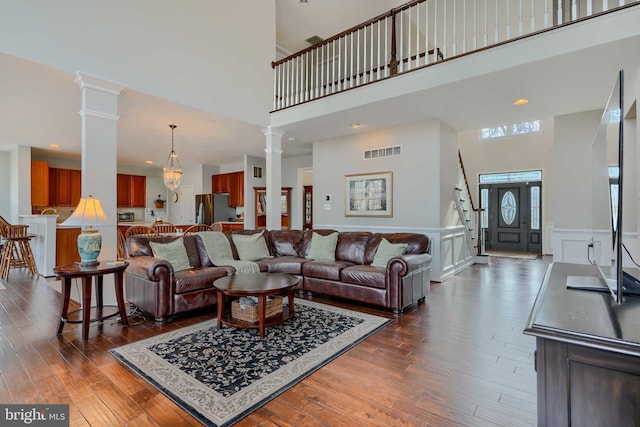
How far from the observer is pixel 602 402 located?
0.85 meters

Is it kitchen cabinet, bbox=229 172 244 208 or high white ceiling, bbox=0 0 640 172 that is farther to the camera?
kitchen cabinet, bbox=229 172 244 208

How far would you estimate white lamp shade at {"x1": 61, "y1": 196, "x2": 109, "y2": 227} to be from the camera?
117 inches

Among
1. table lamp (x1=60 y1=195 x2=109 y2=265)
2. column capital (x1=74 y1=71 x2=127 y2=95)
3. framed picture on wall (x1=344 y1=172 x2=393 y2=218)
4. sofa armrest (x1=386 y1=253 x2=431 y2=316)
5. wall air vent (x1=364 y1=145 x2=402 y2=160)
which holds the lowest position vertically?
sofa armrest (x1=386 y1=253 x2=431 y2=316)

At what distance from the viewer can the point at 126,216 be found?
9961 mm

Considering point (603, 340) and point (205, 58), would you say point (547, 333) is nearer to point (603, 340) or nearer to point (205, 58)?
point (603, 340)

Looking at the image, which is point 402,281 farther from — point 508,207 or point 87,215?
point 508,207

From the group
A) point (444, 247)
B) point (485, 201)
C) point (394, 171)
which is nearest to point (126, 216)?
point (394, 171)

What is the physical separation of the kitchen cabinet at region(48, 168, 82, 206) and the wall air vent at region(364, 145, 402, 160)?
781 centimetres

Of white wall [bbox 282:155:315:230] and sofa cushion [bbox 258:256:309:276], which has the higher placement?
white wall [bbox 282:155:315:230]

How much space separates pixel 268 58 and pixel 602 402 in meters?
6.34

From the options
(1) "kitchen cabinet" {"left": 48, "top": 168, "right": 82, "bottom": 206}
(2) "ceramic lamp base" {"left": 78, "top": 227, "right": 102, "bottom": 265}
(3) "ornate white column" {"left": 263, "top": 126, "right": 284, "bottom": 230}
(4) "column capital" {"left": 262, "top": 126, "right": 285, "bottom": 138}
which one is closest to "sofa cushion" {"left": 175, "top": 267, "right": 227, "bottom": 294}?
(2) "ceramic lamp base" {"left": 78, "top": 227, "right": 102, "bottom": 265}

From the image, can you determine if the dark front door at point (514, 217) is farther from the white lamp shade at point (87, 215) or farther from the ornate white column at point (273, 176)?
the white lamp shade at point (87, 215)

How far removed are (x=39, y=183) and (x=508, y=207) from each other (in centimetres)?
1242

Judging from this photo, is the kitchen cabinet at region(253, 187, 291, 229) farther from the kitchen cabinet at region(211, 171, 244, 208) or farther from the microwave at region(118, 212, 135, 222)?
the microwave at region(118, 212, 135, 222)
